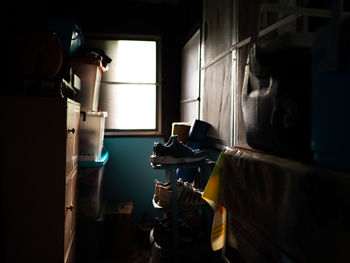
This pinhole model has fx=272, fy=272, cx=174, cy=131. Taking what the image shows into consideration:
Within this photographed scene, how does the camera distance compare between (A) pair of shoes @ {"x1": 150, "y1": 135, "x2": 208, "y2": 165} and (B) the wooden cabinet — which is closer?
(B) the wooden cabinet

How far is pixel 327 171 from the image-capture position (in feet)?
Answer: 1.80

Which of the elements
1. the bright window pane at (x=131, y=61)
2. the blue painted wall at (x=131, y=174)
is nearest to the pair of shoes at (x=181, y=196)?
the blue painted wall at (x=131, y=174)

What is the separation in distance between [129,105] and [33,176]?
2.02 m

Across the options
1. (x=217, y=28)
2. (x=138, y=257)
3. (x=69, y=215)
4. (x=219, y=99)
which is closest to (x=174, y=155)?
(x=219, y=99)

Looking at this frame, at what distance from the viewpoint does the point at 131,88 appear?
3410 millimetres

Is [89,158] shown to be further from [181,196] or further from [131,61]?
[131,61]

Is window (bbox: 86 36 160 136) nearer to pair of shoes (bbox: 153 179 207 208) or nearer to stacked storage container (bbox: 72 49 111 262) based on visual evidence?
stacked storage container (bbox: 72 49 111 262)

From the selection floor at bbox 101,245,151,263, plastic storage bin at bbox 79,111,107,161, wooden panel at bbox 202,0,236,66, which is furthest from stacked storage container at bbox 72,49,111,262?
wooden panel at bbox 202,0,236,66

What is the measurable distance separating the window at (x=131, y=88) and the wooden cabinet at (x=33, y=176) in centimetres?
178

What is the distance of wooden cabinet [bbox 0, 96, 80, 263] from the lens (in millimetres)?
1470

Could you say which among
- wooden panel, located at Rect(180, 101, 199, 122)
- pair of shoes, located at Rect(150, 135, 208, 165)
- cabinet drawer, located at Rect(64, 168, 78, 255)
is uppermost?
wooden panel, located at Rect(180, 101, 199, 122)

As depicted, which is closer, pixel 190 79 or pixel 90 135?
pixel 90 135

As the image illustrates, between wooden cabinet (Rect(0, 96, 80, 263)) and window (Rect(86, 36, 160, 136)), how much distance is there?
70.1 inches

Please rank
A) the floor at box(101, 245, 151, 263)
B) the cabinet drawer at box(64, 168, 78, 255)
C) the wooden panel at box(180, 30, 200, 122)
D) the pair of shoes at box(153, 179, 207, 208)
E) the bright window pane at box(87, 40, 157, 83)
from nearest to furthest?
1. the cabinet drawer at box(64, 168, 78, 255)
2. the pair of shoes at box(153, 179, 207, 208)
3. the floor at box(101, 245, 151, 263)
4. the wooden panel at box(180, 30, 200, 122)
5. the bright window pane at box(87, 40, 157, 83)
